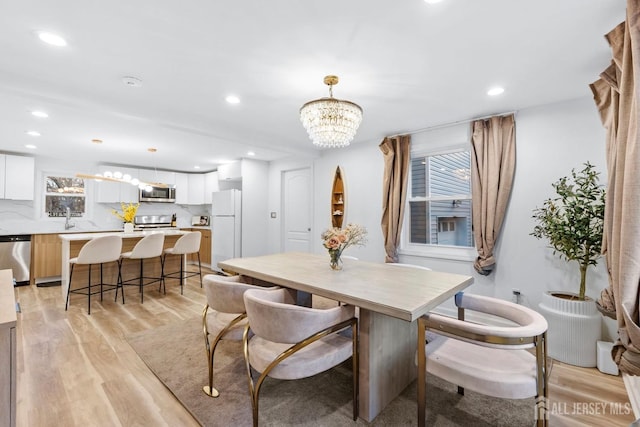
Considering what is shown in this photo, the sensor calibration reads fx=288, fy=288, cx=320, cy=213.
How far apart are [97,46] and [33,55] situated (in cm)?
51

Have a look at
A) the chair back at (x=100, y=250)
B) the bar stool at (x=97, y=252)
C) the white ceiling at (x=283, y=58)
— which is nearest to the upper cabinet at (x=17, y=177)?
the white ceiling at (x=283, y=58)

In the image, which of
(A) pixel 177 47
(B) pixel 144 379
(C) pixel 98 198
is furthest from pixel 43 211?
(A) pixel 177 47

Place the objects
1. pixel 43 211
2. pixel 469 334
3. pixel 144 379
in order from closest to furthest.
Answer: pixel 469 334 → pixel 144 379 → pixel 43 211

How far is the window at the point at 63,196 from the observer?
5.23m

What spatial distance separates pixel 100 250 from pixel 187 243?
1.09 meters

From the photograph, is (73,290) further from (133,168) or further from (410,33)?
(410,33)

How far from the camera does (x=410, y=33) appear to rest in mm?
1736

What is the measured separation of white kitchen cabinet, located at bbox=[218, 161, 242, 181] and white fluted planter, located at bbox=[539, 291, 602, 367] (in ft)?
16.2

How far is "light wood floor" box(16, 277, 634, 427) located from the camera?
1.74m

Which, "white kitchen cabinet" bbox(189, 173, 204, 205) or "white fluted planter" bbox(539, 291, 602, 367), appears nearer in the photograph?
"white fluted planter" bbox(539, 291, 602, 367)

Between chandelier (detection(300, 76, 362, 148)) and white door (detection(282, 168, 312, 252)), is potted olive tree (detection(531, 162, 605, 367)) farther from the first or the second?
white door (detection(282, 168, 312, 252))

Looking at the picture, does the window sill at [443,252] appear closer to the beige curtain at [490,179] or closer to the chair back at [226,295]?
the beige curtain at [490,179]

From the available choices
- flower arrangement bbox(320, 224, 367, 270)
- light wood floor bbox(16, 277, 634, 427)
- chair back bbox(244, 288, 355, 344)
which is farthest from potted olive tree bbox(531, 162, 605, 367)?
chair back bbox(244, 288, 355, 344)

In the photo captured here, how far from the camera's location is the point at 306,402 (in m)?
1.89
